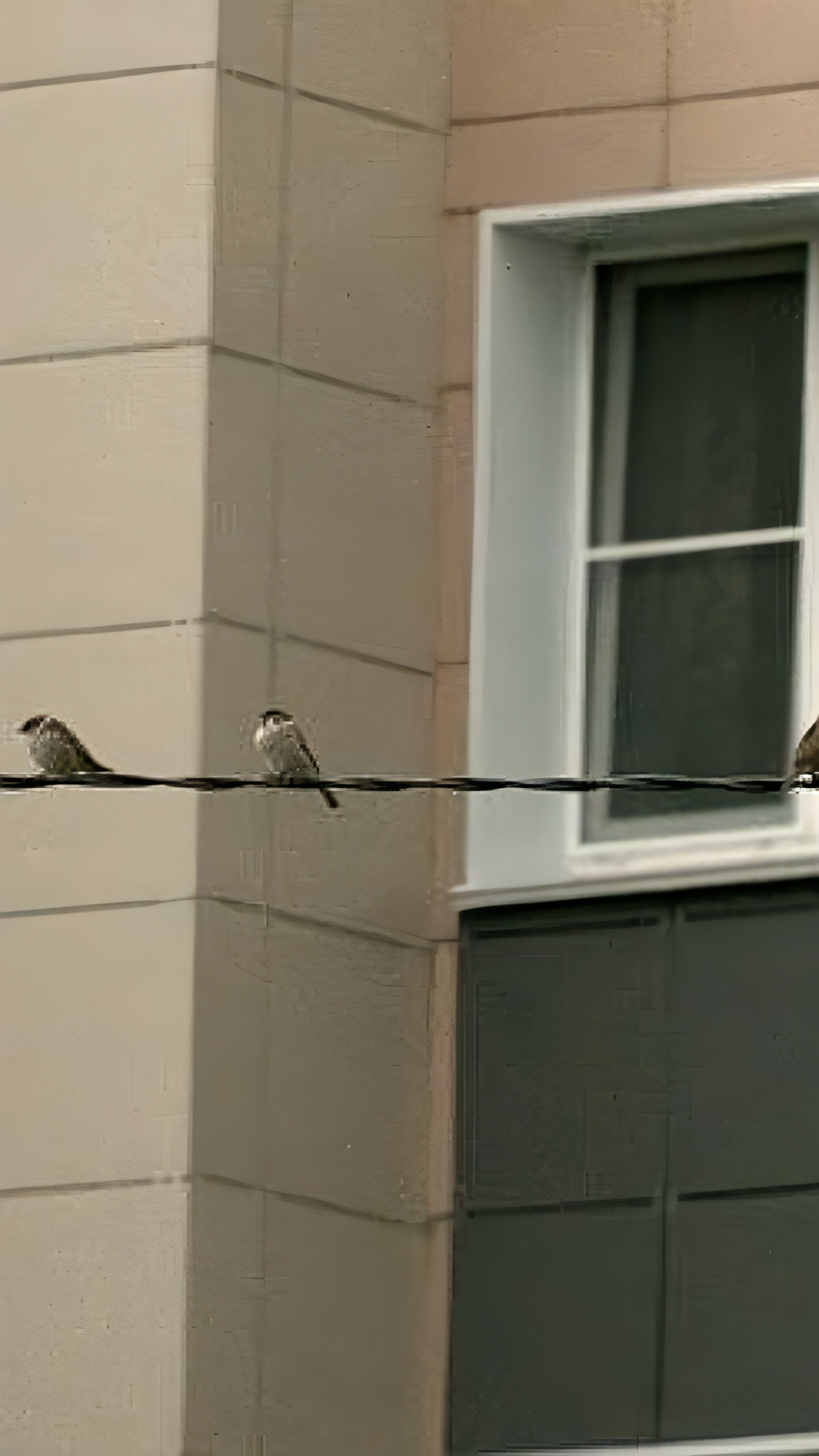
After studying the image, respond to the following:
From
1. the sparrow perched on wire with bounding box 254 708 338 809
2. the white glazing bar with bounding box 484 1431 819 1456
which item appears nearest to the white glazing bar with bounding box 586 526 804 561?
the sparrow perched on wire with bounding box 254 708 338 809

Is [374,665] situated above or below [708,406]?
below

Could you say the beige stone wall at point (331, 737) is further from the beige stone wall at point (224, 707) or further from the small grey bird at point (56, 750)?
the small grey bird at point (56, 750)

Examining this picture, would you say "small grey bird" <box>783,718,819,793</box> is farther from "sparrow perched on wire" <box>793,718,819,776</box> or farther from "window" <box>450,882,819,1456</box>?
"window" <box>450,882,819,1456</box>

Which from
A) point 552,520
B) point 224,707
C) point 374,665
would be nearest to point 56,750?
point 224,707

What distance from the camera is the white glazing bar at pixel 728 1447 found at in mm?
8375

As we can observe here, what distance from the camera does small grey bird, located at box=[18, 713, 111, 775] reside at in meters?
8.60

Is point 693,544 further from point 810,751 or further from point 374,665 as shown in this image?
point 810,751

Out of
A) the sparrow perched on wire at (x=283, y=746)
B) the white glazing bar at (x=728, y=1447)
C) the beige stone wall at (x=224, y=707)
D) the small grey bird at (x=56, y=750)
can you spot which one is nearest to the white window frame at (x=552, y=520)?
the beige stone wall at (x=224, y=707)

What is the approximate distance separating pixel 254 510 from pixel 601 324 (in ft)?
4.42

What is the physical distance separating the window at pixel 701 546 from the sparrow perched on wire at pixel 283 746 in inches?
40.0

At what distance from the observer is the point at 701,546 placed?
9.20 meters

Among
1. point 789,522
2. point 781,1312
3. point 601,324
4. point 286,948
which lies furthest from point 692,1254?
point 601,324

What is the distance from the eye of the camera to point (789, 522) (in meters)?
9.09

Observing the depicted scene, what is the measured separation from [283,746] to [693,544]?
1570 mm
